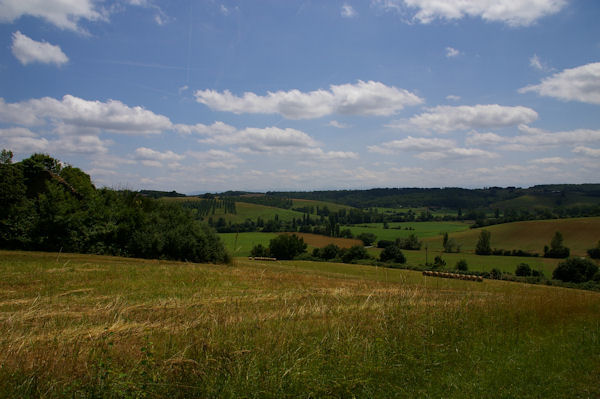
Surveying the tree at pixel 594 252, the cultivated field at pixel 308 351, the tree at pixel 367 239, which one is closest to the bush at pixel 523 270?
the tree at pixel 594 252

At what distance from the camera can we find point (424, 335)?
6.93 meters

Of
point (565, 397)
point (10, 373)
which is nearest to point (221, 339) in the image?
point (10, 373)

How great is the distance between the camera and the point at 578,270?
57656 mm

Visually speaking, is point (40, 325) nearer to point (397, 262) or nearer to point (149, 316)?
point (149, 316)

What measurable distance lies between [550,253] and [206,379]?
323ft

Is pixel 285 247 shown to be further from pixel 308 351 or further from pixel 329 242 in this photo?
pixel 308 351

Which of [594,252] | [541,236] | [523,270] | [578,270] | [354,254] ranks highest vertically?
[541,236]

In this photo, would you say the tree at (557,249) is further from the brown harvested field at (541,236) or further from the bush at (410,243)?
the bush at (410,243)

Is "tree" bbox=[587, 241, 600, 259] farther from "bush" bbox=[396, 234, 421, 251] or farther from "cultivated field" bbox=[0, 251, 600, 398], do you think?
"cultivated field" bbox=[0, 251, 600, 398]

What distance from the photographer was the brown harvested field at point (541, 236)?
83.6m

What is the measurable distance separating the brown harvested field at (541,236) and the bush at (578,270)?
71.3 ft

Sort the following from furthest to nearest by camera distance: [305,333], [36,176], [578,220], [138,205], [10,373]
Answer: [578,220]
[138,205]
[36,176]
[305,333]
[10,373]

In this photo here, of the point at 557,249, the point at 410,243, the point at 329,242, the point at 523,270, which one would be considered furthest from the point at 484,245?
the point at 329,242

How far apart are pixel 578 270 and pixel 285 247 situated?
60397mm
